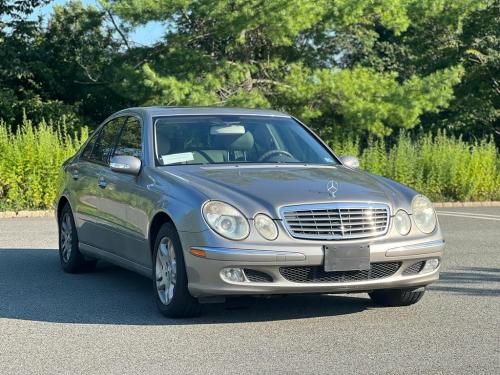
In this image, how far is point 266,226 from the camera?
7.60 metres

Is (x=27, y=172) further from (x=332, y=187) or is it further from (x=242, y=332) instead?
(x=242, y=332)

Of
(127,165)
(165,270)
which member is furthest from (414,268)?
(127,165)

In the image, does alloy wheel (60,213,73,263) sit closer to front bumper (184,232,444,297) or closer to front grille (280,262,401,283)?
front bumper (184,232,444,297)

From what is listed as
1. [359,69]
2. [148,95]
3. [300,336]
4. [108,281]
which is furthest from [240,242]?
[359,69]

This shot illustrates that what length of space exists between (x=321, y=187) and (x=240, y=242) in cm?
88

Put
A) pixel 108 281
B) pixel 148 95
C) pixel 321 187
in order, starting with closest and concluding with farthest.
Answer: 1. pixel 321 187
2. pixel 108 281
3. pixel 148 95

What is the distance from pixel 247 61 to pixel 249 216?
77.1 feet

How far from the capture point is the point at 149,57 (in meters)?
30.4

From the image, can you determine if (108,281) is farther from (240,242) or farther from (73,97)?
(73,97)

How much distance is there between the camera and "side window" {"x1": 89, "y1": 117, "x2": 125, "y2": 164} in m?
10.1

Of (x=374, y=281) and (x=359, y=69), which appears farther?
(x=359, y=69)

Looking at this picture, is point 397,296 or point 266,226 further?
point 397,296

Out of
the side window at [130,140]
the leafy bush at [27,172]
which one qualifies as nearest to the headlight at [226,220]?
the side window at [130,140]

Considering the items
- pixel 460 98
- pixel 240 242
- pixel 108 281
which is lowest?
pixel 460 98
